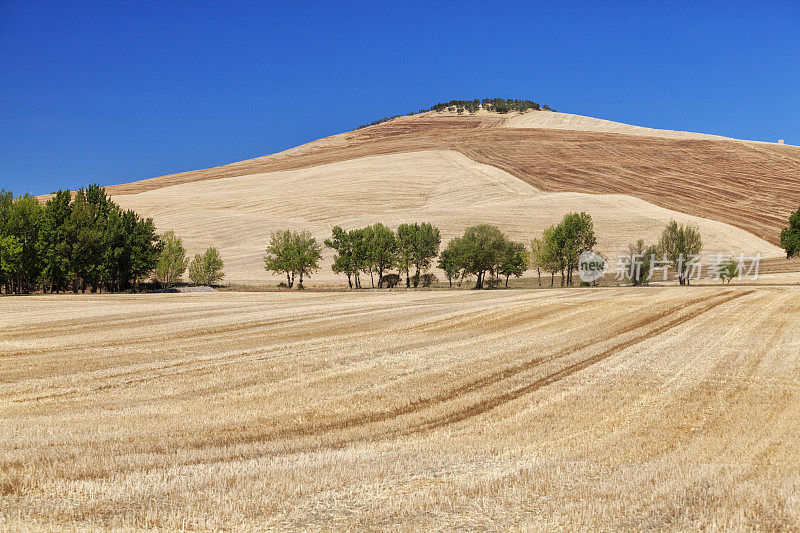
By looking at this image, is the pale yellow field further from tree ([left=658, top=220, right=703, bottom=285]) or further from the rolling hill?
tree ([left=658, top=220, right=703, bottom=285])

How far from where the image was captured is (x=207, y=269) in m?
89.3

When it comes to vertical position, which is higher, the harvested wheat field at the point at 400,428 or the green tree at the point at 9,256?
the green tree at the point at 9,256

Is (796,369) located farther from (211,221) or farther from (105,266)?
(211,221)

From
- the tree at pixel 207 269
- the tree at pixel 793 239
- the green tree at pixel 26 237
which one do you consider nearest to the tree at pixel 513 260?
the tree at pixel 793 239

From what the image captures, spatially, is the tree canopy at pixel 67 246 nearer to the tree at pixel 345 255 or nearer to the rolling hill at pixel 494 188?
the rolling hill at pixel 494 188

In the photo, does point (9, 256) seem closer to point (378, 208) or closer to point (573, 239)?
point (378, 208)

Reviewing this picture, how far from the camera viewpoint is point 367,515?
25.7 ft

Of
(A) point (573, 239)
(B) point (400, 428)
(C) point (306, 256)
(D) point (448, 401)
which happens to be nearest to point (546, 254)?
(A) point (573, 239)

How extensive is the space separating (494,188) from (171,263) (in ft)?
225

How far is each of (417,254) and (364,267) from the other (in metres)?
9.60

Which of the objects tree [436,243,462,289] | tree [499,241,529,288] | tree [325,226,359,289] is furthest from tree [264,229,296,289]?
tree [499,241,529,288]

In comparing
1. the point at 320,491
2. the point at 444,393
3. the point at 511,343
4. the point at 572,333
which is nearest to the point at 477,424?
the point at 444,393

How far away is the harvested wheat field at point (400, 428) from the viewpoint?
8.06 meters

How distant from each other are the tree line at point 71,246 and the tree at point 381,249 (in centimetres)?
3166
